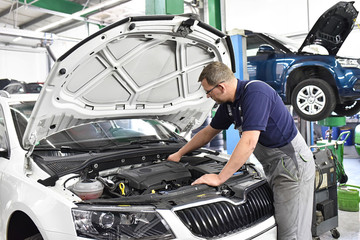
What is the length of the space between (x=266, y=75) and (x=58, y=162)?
155 inches

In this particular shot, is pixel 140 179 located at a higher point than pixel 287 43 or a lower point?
lower

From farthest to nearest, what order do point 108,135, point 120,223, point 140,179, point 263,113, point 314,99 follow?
point 314,99 < point 108,135 < point 140,179 < point 263,113 < point 120,223

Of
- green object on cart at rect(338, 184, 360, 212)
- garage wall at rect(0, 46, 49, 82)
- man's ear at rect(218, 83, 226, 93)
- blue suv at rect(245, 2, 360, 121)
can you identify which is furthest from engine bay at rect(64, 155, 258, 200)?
garage wall at rect(0, 46, 49, 82)

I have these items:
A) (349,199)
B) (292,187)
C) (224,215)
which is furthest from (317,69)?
(224,215)

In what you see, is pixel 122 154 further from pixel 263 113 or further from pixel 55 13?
pixel 55 13

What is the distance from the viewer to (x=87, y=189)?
181cm

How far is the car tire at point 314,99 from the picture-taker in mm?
A: 4445

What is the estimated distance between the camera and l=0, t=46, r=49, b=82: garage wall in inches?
564

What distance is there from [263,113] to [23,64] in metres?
15.5

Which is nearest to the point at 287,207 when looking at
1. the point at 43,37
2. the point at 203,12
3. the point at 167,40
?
the point at 167,40

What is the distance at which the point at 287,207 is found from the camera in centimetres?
205

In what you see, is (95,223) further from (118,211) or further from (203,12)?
(203,12)

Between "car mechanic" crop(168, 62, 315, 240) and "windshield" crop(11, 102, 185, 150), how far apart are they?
0.90 m

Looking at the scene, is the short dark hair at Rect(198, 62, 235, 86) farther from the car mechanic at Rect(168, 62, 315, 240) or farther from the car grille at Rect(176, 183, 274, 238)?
the car grille at Rect(176, 183, 274, 238)
